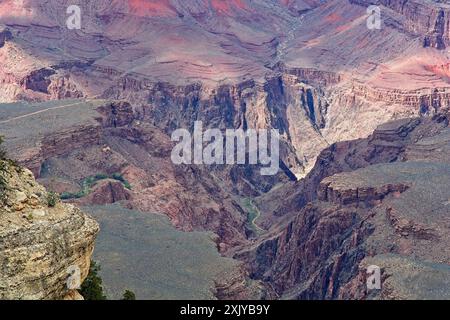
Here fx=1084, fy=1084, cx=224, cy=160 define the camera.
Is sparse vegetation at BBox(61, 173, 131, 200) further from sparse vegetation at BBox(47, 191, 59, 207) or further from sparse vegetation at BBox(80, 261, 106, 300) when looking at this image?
sparse vegetation at BBox(47, 191, 59, 207)

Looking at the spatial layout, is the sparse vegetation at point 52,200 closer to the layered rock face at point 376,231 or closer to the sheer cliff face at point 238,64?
the layered rock face at point 376,231

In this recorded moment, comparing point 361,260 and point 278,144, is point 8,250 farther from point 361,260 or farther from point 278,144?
point 278,144

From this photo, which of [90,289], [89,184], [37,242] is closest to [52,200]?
[37,242]

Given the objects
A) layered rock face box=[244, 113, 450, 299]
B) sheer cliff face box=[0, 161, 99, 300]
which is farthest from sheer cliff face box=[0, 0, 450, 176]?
sheer cliff face box=[0, 161, 99, 300]

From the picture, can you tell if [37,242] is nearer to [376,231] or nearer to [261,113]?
[376,231]

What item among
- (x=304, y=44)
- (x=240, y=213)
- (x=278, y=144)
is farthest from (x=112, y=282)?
(x=304, y=44)

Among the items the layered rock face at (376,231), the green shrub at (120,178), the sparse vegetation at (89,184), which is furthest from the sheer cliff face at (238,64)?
the sparse vegetation at (89,184)
